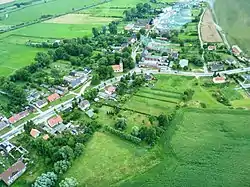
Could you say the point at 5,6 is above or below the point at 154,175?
above

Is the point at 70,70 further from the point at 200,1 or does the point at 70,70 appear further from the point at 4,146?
the point at 200,1

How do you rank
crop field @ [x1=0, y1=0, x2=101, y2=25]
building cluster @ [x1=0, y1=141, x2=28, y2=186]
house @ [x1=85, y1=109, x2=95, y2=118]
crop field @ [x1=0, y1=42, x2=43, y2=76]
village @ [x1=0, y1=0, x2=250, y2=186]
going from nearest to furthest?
building cluster @ [x1=0, y1=141, x2=28, y2=186]
village @ [x1=0, y1=0, x2=250, y2=186]
house @ [x1=85, y1=109, x2=95, y2=118]
crop field @ [x1=0, y1=42, x2=43, y2=76]
crop field @ [x1=0, y1=0, x2=101, y2=25]

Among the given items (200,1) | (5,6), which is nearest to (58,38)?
(5,6)

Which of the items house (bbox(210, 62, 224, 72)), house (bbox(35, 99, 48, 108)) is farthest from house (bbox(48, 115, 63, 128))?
house (bbox(210, 62, 224, 72))

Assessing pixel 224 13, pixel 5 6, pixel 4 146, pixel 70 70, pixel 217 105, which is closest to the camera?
pixel 4 146

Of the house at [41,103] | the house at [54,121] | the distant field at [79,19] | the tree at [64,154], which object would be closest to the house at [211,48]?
the distant field at [79,19]

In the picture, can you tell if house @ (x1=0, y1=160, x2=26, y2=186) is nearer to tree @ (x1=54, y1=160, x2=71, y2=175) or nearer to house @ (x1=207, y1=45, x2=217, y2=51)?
tree @ (x1=54, y1=160, x2=71, y2=175)

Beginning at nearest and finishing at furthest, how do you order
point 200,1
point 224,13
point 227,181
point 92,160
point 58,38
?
1. point 227,181
2. point 92,160
3. point 58,38
4. point 224,13
5. point 200,1
